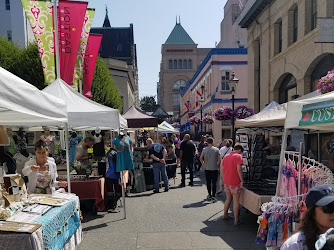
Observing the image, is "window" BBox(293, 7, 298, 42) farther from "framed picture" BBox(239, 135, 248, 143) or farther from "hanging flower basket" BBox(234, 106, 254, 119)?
"framed picture" BBox(239, 135, 248, 143)

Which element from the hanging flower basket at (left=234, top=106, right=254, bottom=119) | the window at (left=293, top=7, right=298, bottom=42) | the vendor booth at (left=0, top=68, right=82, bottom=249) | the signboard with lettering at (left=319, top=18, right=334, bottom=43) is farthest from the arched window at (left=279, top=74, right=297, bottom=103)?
the vendor booth at (left=0, top=68, right=82, bottom=249)

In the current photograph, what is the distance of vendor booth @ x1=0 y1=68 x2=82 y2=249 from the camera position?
280 centimetres

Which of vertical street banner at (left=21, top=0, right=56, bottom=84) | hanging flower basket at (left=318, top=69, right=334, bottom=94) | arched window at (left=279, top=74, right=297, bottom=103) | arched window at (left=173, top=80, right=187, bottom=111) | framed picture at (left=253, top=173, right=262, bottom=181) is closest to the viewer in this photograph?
hanging flower basket at (left=318, top=69, right=334, bottom=94)

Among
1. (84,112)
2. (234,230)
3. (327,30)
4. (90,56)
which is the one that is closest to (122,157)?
(84,112)

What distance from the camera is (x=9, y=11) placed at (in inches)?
1367

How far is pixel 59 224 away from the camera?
11.9 ft

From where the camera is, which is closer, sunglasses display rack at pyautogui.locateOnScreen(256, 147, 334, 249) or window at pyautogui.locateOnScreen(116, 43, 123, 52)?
sunglasses display rack at pyautogui.locateOnScreen(256, 147, 334, 249)

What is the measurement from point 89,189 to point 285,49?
42.2 ft

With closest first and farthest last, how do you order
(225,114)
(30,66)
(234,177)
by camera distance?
(234,177) → (225,114) → (30,66)

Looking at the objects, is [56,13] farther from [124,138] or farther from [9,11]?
[9,11]

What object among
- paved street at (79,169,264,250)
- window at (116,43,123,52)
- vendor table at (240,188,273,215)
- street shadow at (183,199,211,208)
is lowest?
street shadow at (183,199,211,208)

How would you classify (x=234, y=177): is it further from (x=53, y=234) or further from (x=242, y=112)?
(x=242, y=112)

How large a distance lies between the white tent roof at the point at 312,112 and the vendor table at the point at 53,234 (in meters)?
3.28

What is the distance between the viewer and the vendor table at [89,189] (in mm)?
6531
